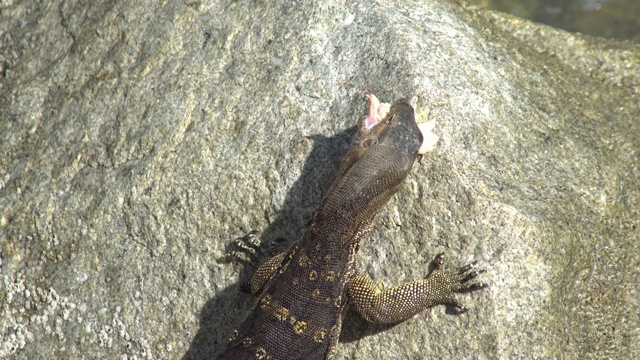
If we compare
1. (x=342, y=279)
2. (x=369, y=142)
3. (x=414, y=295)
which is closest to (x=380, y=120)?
(x=369, y=142)

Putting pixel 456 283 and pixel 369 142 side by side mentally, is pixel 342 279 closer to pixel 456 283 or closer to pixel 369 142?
pixel 456 283

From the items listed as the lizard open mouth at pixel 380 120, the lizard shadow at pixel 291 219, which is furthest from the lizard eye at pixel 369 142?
the lizard shadow at pixel 291 219

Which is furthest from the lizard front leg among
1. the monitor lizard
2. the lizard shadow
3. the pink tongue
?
the pink tongue

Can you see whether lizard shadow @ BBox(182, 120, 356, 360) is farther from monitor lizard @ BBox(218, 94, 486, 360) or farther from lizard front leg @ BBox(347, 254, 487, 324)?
lizard front leg @ BBox(347, 254, 487, 324)

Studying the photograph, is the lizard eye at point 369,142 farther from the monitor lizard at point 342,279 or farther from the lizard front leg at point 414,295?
the lizard front leg at point 414,295

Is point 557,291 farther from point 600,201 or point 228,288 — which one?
point 228,288

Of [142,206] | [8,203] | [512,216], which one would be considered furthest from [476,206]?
[8,203]
